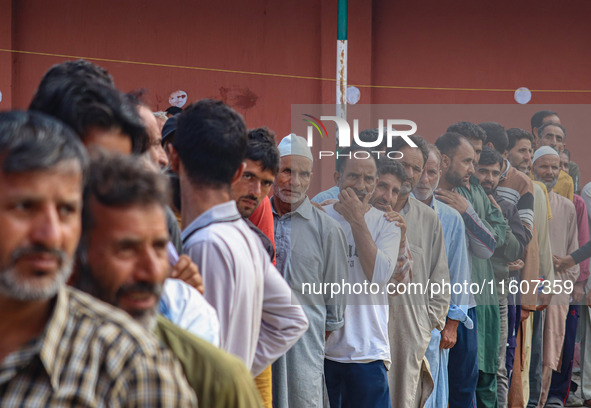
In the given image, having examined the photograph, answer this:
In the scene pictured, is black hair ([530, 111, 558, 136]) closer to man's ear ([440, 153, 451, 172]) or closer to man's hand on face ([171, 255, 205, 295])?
man's ear ([440, 153, 451, 172])

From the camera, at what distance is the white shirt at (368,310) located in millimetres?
4336

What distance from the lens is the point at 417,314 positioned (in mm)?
4754

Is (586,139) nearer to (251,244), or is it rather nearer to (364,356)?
(364,356)

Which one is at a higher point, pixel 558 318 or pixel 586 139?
pixel 586 139

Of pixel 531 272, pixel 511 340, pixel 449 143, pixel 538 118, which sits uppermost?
pixel 538 118

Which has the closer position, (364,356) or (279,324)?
(279,324)

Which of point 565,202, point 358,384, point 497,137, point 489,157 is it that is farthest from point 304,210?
point 565,202

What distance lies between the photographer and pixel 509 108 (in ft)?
27.7

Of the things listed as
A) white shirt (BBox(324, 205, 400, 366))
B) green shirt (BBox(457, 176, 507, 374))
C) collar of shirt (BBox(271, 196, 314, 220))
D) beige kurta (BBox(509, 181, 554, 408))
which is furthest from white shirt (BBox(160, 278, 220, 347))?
beige kurta (BBox(509, 181, 554, 408))

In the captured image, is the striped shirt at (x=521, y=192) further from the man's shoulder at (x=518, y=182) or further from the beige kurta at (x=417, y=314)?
the beige kurta at (x=417, y=314)

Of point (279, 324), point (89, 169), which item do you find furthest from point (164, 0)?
point (89, 169)

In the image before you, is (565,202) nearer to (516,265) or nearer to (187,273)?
(516,265)

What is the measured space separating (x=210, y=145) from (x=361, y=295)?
2247 millimetres

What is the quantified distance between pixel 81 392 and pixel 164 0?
667cm
